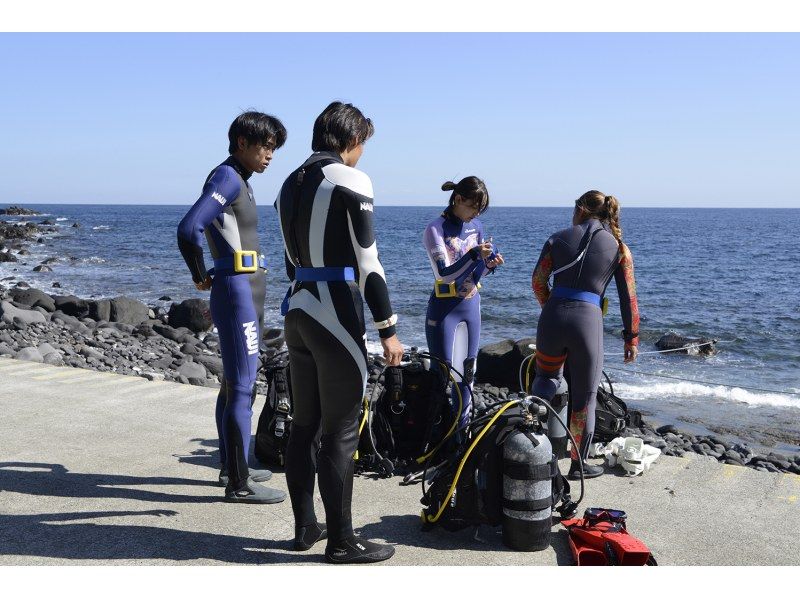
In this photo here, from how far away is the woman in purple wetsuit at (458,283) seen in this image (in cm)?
541

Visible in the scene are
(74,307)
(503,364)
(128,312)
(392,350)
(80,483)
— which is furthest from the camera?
(74,307)

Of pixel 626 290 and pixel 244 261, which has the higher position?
pixel 244 261

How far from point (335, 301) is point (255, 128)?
1.41m

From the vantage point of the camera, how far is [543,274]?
16.3ft

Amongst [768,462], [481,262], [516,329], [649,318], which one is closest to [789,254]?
[649,318]

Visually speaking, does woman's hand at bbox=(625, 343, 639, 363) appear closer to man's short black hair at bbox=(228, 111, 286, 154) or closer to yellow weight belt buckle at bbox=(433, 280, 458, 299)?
yellow weight belt buckle at bbox=(433, 280, 458, 299)

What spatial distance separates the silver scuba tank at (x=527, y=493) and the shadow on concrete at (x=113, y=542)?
3.61 ft

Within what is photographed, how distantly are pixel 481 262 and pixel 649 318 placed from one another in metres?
19.3

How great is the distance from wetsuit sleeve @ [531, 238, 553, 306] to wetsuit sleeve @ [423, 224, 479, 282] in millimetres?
494

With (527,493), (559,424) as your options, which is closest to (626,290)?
(559,424)

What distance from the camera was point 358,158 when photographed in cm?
375

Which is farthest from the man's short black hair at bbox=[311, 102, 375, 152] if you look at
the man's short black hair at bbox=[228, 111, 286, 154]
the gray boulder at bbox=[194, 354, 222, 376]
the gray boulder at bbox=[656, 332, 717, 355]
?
the gray boulder at bbox=[656, 332, 717, 355]

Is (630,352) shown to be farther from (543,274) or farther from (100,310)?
(100,310)

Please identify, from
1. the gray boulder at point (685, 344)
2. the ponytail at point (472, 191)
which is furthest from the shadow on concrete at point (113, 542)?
the gray boulder at point (685, 344)
